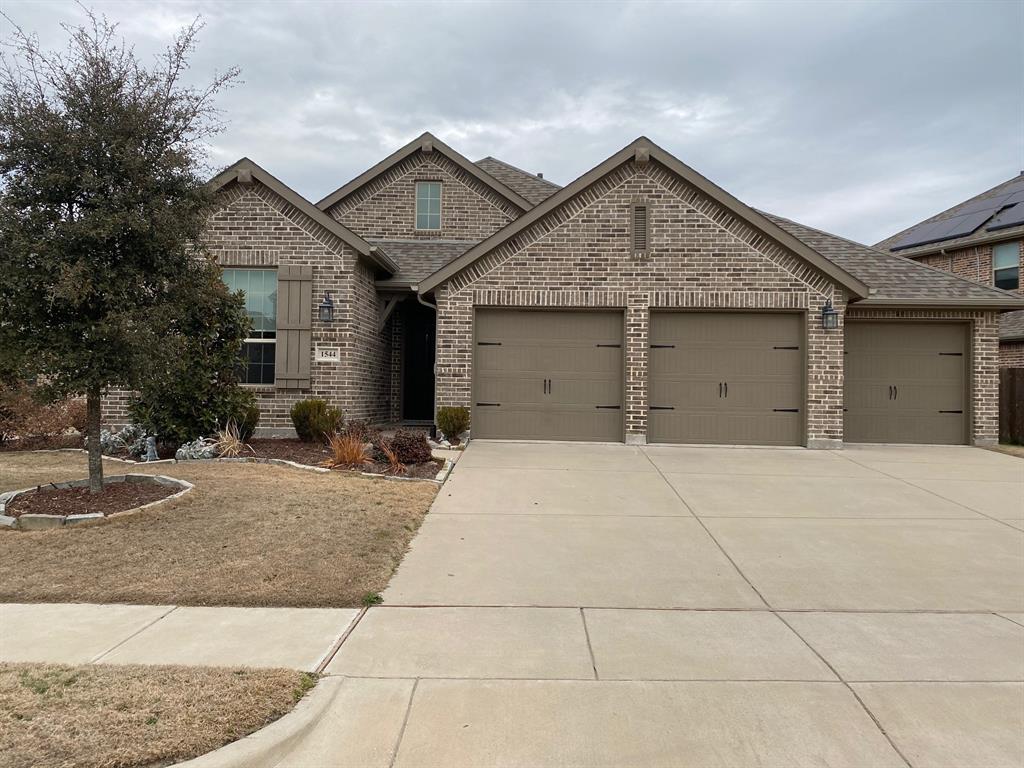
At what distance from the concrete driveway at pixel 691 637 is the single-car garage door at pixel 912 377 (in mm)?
5195

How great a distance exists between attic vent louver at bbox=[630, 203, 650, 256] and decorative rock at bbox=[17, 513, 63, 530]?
31.9 ft

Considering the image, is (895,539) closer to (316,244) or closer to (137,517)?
(137,517)

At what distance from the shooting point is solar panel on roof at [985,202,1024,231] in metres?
19.7

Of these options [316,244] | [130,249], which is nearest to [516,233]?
[316,244]

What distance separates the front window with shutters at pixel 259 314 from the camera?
1234 cm

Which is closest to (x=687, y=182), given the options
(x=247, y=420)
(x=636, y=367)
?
(x=636, y=367)

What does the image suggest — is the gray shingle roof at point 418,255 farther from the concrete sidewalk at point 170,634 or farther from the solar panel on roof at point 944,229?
the solar panel on roof at point 944,229

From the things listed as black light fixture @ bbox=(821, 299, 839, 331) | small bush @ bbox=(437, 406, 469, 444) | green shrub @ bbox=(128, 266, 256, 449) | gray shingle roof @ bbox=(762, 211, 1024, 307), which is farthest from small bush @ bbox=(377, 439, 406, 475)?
gray shingle roof @ bbox=(762, 211, 1024, 307)

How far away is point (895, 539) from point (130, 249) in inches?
319

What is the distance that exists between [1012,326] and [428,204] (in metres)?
16.3

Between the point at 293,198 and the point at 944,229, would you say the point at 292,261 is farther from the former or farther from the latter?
the point at 944,229

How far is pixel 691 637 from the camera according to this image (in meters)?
4.25

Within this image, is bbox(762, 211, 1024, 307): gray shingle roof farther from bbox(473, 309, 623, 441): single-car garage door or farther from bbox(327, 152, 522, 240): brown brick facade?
bbox(327, 152, 522, 240): brown brick facade

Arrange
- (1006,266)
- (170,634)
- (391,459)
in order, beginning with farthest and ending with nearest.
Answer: (1006,266)
(391,459)
(170,634)
